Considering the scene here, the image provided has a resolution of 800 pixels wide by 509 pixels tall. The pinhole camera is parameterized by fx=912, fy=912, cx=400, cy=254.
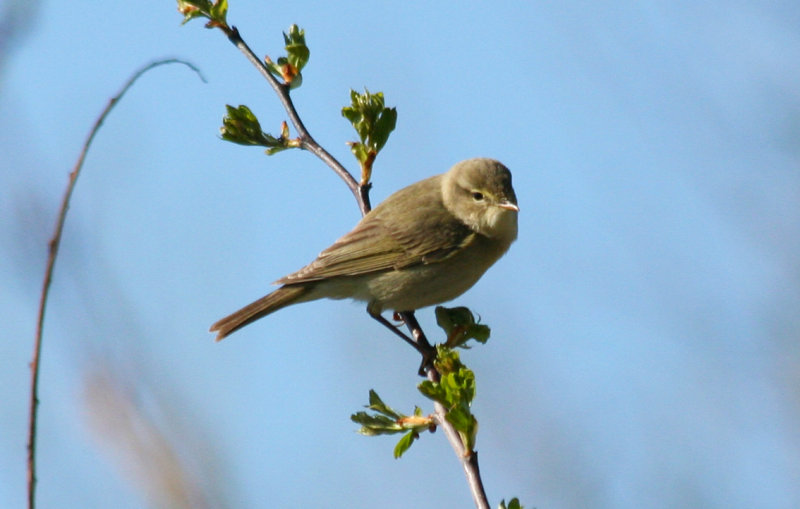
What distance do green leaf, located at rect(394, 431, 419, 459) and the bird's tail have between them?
79.3 inches

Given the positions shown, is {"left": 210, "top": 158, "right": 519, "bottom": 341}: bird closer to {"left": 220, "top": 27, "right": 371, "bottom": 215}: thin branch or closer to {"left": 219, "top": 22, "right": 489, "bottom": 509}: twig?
{"left": 219, "top": 22, "right": 489, "bottom": 509}: twig

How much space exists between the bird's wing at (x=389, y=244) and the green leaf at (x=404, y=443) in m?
1.94

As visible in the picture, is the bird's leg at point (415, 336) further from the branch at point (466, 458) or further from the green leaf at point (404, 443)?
the branch at point (466, 458)

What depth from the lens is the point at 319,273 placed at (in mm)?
4902

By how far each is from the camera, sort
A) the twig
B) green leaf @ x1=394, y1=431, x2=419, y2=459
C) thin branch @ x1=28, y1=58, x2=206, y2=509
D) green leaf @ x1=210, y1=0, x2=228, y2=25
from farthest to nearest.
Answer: the twig → green leaf @ x1=210, y1=0, x2=228, y2=25 → green leaf @ x1=394, y1=431, x2=419, y2=459 → thin branch @ x1=28, y1=58, x2=206, y2=509

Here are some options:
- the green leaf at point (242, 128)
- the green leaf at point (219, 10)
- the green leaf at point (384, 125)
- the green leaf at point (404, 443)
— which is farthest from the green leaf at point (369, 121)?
the green leaf at point (404, 443)

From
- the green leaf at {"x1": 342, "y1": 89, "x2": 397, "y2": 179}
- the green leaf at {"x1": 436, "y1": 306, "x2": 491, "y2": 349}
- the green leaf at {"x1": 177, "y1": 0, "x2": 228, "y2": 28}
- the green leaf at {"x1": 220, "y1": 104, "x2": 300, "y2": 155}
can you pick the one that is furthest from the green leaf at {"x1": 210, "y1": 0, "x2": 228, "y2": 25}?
the green leaf at {"x1": 436, "y1": 306, "x2": 491, "y2": 349}

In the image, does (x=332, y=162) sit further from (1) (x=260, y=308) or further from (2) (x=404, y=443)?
(2) (x=404, y=443)

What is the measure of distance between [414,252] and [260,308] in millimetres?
902

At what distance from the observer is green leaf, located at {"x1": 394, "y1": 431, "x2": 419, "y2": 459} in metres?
2.96

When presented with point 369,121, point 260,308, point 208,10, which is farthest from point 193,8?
point 260,308

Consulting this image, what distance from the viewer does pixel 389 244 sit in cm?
503

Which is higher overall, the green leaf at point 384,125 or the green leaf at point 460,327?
the green leaf at point 384,125

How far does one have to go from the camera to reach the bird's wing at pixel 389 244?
4930mm
